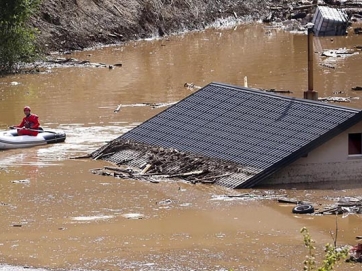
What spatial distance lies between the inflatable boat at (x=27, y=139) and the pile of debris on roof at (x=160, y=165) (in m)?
1.87

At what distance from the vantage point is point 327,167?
19.9 metres

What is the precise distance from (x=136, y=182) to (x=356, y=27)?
100.0 feet

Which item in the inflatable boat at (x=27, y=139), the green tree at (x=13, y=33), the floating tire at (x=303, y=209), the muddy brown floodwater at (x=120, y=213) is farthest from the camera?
the green tree at (x=13, y=33)

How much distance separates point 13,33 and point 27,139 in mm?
12106

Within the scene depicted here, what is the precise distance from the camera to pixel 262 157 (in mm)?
19703

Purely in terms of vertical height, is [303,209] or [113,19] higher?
[113,19]

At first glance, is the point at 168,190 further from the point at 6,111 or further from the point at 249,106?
the point at 6,111

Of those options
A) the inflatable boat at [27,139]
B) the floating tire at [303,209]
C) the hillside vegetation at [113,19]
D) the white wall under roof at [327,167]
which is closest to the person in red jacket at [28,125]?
the inflatable boat at [27,139]

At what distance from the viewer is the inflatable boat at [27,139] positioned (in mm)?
23484

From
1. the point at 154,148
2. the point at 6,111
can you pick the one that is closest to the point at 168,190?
the point at 154,148

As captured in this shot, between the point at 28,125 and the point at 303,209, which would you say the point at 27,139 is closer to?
the point at 28,125

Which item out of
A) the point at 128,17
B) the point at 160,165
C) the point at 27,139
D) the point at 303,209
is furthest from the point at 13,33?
the point at 303,209

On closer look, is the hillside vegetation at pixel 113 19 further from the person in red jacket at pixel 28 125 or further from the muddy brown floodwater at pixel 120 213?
the person in red jacket at pixel 28 125

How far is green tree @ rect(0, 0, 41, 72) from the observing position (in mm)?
35156
